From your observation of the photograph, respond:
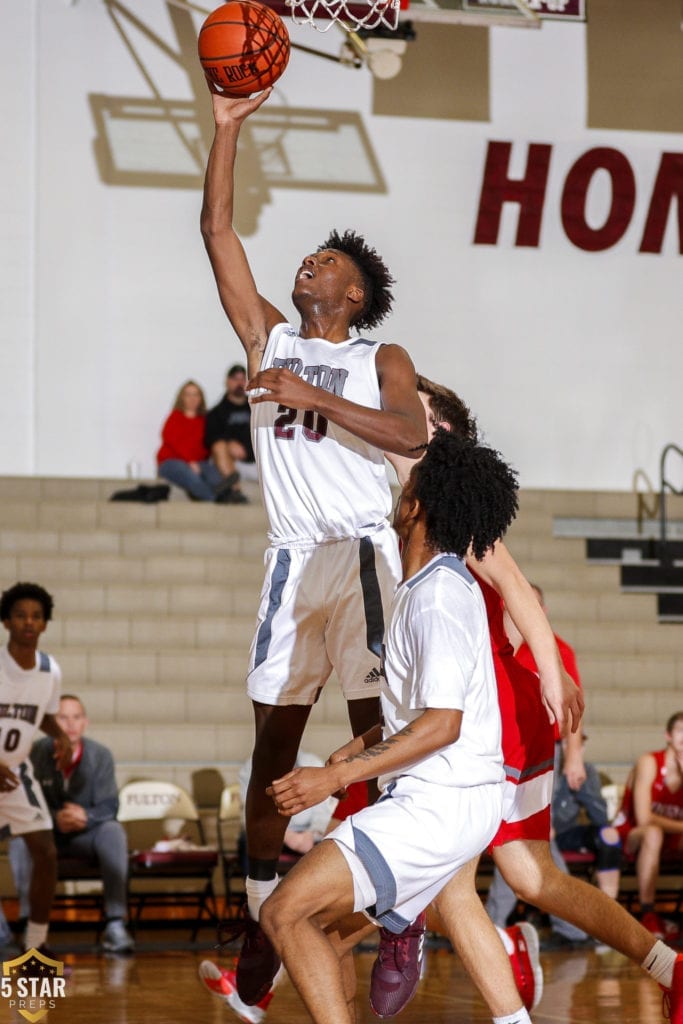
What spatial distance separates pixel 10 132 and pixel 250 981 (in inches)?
394

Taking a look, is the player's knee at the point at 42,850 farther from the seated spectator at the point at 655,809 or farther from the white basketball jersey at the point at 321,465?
the white basketball jersey at the point at 321,465

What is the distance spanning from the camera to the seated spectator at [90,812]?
7227mm

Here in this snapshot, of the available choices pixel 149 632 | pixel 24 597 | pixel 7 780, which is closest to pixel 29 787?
pixel 7 780

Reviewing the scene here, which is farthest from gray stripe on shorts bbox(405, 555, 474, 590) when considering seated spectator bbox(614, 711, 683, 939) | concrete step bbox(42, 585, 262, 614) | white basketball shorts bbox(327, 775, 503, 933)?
concrete step bbox(42, 585, 262, 614)

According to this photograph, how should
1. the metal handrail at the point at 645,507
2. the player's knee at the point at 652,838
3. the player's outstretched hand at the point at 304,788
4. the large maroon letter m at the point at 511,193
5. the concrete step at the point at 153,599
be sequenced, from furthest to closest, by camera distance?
the large maroon letter m at the point at 511,193, the metal handrail at the point at 645,507, the concrete step at the point at 153,599, the player's knee at the point at 652,838, the player's outstretched hand at the point at 304,788

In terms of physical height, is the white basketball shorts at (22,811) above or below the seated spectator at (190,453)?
below

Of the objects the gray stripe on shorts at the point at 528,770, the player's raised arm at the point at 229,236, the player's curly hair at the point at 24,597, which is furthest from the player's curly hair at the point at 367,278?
the player's curly hair at the point at 24,597

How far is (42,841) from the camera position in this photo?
22.5 ft

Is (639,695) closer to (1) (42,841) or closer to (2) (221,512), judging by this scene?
(2) (221,512)

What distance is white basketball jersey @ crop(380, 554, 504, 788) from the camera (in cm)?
321

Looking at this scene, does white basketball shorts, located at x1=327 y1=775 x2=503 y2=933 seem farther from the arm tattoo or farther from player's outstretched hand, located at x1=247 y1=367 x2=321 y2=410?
player's outstretched hand, located at x1=247 y1=367 x2=321 y2=410

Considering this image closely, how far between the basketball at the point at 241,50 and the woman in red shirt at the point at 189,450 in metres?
7.76

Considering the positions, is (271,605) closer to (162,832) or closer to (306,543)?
(306,543)

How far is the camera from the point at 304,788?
10.2 ft
